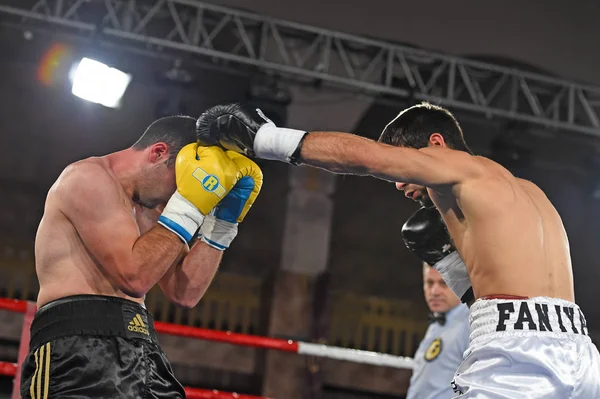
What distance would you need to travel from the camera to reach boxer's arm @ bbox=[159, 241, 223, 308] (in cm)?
218

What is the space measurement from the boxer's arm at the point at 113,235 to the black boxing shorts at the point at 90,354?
94 mm

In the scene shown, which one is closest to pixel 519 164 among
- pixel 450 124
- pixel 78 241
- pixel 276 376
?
pixel 276 376

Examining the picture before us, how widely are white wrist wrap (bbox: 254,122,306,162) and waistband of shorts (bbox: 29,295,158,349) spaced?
0.54 metres

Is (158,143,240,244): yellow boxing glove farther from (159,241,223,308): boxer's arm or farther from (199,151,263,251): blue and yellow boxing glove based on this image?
(159,241,223,308): boxer's arm

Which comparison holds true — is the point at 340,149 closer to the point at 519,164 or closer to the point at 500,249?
the point at 500,249

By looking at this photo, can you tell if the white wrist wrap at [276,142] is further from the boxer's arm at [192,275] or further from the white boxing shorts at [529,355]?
the white boxing shorts at [529,355]

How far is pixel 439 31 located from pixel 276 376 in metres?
3.43

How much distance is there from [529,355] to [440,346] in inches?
50.5

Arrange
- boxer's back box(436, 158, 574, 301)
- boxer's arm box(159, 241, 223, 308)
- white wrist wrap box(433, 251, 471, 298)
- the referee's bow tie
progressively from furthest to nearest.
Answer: the referee's bow tie, boxer's arm box(159, 241, 223, 308), white wrist wrap box(433, 251, 471, 298), boxer's back box(436, 158, 574, 301)

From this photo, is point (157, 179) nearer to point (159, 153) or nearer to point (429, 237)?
point (159, 153)

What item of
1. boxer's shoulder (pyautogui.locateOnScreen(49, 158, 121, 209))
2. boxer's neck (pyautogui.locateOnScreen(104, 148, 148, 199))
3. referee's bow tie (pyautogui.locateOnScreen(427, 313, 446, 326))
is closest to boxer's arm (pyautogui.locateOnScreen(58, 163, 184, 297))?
boxer's shoulder (pyautogui.locateOnScreen(49, 158, 121, 209))

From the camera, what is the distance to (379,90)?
5.61 meters

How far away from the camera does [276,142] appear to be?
181 cm

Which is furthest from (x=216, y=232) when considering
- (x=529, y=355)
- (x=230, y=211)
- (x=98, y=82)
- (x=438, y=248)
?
(x=98, y=82)
